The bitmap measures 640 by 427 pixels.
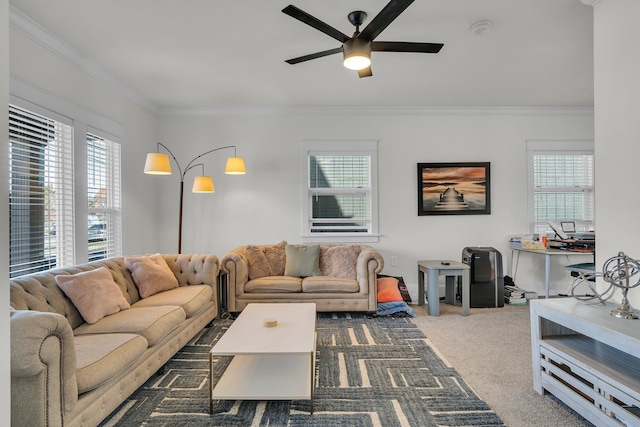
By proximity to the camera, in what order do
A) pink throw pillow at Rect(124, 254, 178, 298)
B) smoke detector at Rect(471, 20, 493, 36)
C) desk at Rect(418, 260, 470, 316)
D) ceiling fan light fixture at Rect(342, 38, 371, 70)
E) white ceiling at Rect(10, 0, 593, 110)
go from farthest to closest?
desk at Rect(418, 260, 470, 316) < pink throw pillow at Rect(124, 254, 178, 298) < smoke detector at Rect(471, 20, 493, 36) < white ceiling at Rect(10, 0, 593, 110) < ceiling fan light fixture at Rect(342, 38, 371, 70)

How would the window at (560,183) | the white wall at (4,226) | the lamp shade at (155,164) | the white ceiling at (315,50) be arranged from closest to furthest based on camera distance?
the white wall at (4,226) < the white ceiling at (315,50) < the lamp shade at (155,164) < the window at (560,183)

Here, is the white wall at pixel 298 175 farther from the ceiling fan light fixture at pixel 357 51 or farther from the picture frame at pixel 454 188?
the ceiling fan light fixture at pixel 357 51

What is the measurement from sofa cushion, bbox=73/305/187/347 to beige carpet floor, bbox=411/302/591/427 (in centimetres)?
222

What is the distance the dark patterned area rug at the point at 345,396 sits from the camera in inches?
77.5

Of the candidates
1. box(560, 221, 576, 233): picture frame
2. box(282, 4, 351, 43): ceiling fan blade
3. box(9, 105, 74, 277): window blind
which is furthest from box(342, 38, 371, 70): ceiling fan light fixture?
box(560, 221, 576, 233): picture frame

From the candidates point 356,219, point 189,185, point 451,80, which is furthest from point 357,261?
point 189,185

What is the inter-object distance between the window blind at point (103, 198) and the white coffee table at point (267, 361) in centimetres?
204

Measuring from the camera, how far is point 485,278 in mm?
4305

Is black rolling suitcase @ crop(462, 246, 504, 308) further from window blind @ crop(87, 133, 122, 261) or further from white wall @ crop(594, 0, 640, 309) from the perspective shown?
window blind @ crop(87, 133, 122, 261)

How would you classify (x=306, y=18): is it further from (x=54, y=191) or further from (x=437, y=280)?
(x=437, y=280)

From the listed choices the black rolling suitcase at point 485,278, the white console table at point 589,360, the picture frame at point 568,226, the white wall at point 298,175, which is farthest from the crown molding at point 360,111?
the white console table at point 589,360

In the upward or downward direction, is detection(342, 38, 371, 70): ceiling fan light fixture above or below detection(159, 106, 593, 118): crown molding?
below

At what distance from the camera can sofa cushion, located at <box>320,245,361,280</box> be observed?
163 inches

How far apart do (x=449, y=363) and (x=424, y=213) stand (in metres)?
2.49
